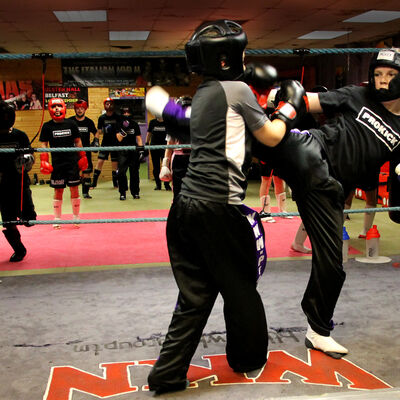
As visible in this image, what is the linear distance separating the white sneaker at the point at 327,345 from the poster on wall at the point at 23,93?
36.4ft

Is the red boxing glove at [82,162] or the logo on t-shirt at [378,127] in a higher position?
the logo on t-shirt at [378,127]

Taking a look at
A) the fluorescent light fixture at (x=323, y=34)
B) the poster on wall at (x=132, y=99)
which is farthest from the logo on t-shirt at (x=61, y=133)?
the poster on wall at (x=132, y=99)

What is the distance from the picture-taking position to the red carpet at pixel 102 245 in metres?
4.36

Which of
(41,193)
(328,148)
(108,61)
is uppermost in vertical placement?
(108,61)

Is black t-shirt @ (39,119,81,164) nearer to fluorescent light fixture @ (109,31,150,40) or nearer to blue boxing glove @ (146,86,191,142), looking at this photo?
blue boxing glove @ (146,86,191,142)

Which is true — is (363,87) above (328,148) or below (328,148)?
above

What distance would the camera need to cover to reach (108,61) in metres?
12.3

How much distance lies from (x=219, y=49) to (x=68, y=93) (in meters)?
11.0

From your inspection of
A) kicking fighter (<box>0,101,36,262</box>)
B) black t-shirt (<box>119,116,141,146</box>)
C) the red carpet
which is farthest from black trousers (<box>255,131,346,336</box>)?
black t-shirt (<box>119,116,141,146</box>)

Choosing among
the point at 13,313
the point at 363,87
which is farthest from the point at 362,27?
the point at 13,313

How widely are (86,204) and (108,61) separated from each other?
548 cm

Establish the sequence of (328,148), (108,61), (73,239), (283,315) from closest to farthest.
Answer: (328,148)
(283,315)
(73,239)
(108,61)

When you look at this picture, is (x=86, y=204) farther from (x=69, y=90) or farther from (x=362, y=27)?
(x=362, y=27)

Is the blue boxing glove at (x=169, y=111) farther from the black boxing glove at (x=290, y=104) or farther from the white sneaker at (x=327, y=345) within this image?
the white sneaker at (x=327, y=345)
